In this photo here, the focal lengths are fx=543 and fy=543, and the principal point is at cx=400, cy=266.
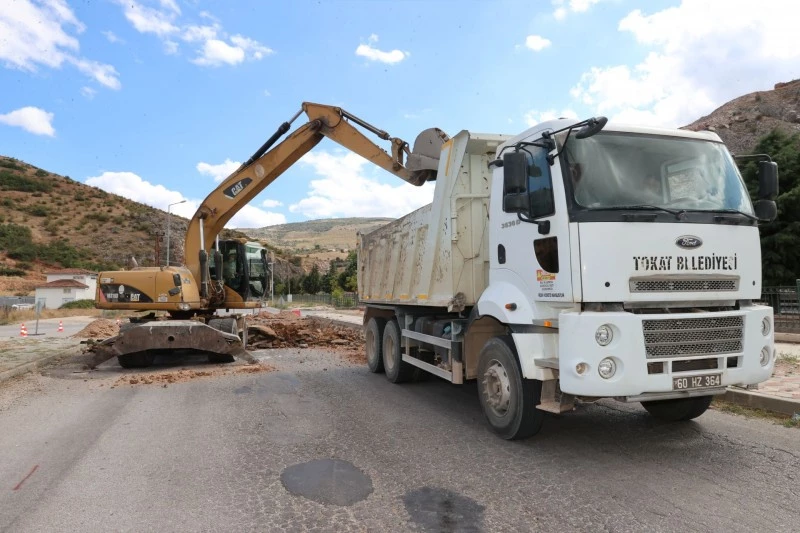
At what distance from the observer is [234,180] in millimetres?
12516

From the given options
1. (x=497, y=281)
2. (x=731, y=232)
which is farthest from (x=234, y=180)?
(x=731, y=232)

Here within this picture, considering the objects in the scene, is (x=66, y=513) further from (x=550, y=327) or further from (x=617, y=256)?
(x=617, y=256)

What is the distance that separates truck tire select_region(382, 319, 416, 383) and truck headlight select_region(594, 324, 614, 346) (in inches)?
189

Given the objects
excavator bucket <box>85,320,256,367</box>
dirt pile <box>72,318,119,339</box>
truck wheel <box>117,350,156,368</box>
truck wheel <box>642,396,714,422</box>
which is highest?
excavator bucket <box>85,320,256,367</box>

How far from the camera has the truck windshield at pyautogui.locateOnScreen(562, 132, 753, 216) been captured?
15.7 ft

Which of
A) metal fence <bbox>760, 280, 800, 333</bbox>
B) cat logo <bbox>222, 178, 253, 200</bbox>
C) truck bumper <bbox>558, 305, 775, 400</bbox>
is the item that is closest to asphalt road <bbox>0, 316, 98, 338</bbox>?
cat logo <bbox>222, 178, 253, 200</bbox>

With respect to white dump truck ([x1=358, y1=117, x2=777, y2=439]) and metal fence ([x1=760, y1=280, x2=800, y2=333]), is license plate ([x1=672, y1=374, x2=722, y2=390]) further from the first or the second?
metal fence ([x1=760, y1=280, x2=800, y2=333])

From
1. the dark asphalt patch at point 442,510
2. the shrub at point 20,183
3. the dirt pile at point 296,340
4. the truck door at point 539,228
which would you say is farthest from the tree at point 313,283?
the dark asphalt patch at point 442,510

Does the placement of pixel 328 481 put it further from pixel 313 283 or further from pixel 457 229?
pixel 313 283

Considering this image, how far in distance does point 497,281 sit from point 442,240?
1383 millimetres

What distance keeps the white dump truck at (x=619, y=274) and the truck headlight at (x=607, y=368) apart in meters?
0.01

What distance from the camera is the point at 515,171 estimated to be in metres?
4.96

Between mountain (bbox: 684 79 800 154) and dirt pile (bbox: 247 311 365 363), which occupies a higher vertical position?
mountain (bbox: 684 79 800 154)

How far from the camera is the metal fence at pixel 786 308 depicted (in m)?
13.3
